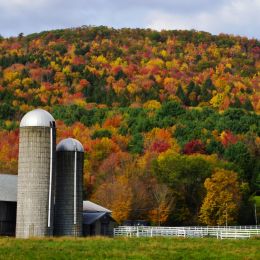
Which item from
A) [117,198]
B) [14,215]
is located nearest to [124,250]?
[14,215]

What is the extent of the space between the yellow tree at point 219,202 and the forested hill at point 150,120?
0.45ft

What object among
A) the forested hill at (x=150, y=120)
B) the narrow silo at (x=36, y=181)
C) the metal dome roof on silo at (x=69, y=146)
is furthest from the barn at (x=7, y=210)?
the forested hill at (x=150, y=120)

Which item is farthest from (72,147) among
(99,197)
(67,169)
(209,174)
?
(209,174)

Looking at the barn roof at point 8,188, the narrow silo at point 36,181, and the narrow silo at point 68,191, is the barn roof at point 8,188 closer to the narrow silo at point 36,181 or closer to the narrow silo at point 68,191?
the narrow silo at point 36,181

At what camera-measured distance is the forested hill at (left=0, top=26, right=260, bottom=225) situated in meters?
70.0

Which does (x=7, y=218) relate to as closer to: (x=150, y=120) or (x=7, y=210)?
(x=7, y=210)

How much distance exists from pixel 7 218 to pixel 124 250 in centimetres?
1724

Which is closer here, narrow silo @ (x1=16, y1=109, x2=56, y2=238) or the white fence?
narrow silo @ (x1=16, y1=109, x2=56, y2=238)

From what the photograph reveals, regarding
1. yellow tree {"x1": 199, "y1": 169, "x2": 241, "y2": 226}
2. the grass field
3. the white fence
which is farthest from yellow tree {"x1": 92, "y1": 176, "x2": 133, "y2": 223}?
the grass field

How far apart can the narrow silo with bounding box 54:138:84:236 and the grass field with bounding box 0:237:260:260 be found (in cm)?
981

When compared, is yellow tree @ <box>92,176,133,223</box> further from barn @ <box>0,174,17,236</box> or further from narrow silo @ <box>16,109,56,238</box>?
narrow silo @ <box>16,109,56,238</box>

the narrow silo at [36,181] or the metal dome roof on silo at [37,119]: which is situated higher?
the metal dome roof on silo at [37,119]

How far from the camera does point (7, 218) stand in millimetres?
46562

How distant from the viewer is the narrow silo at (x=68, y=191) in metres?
46.2
